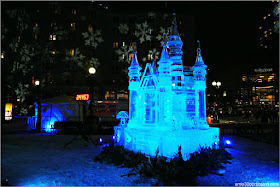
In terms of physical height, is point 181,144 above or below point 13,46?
below

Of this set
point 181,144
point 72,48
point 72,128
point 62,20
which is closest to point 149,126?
point 181,144

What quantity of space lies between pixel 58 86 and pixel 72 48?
7431 mm

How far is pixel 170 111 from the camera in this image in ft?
25.1

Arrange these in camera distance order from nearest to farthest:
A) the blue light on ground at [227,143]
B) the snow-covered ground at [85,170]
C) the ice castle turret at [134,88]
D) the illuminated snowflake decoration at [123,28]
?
the snow-covered ground at [85,170] < the ice castle turret at [134,88] < the blue light on ground at [227,143] < the illuminated snowflake decoration at [123,28]

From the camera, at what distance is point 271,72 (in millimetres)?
52156

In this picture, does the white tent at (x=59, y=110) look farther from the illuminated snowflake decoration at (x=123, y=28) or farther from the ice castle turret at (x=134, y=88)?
the illuminated snowflake decoration at (x=123, y=28)

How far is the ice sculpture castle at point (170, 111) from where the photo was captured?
284 inches

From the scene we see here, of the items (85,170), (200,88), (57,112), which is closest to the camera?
(85,170)

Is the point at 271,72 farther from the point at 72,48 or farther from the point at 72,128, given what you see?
the point at 72,128

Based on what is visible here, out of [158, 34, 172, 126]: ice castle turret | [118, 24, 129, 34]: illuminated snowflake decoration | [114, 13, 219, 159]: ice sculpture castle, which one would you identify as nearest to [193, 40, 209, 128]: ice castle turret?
[114, 13, 219, 159]: ice sculpture castle

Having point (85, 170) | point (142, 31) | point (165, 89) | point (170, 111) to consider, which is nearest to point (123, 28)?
point (142, 31)

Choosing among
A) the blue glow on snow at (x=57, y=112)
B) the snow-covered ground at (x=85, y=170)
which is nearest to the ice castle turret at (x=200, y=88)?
the snow-covered ground at (x=85, y=170)

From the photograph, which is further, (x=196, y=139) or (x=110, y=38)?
(x=110, y=38)

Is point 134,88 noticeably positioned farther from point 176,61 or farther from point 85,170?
point 85,170
